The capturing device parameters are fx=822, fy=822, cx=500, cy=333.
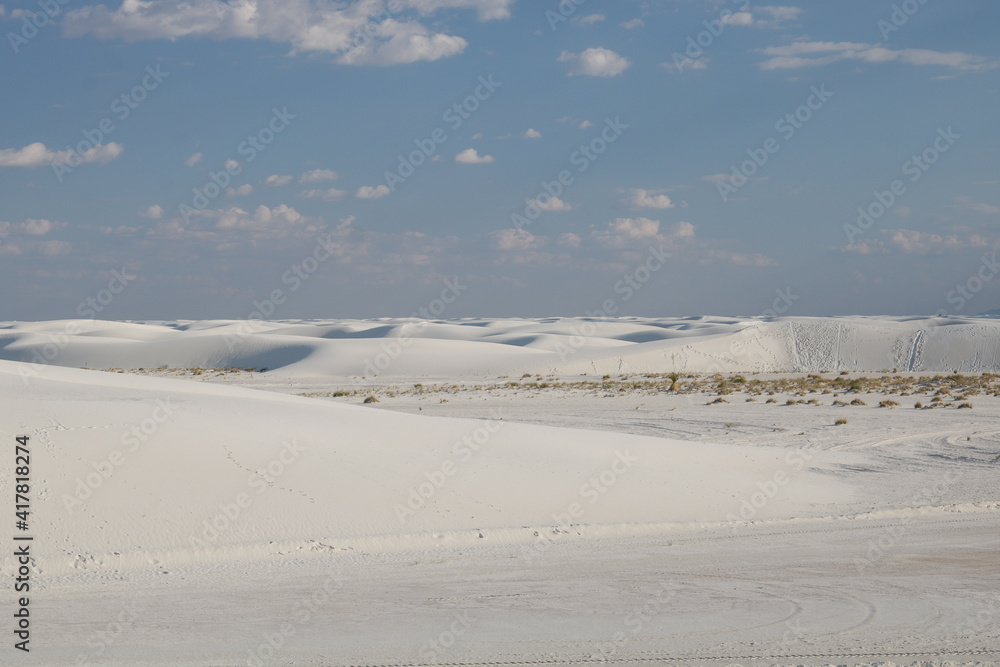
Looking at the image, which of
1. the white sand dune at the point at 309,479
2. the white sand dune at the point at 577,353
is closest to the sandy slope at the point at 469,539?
the white sand dune at the point at 309,479

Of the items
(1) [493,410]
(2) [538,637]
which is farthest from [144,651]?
(1) [493,410]

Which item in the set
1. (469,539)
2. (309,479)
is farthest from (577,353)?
(469,539)

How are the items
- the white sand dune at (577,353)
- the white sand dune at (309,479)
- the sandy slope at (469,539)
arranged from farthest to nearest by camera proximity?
1. the white sand dune at (577,353)
2. the white sand dune at (309,479)
3. the sandy slope at (469,539)

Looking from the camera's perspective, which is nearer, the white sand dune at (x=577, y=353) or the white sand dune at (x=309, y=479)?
the white sand dune at (x=309, y=479)

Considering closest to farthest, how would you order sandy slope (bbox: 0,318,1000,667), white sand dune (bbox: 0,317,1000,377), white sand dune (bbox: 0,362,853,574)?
sandy slope (bbox: 0,318,1000,667) → white sand dune (bbox: 0,362,853,574) → white sand dune (bbox: 0,317,1000,377)

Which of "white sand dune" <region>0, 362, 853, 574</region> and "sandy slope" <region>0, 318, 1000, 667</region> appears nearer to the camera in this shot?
"sandy slope" <region>0, 318, 1000, 667</region>

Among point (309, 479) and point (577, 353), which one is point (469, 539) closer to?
point (309, 479)

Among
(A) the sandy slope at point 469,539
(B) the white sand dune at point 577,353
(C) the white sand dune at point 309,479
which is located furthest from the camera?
(B) the white sand dune at point 577,353

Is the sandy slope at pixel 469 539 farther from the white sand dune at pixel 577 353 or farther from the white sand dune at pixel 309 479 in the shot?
the white sand dune at pixel 577 353

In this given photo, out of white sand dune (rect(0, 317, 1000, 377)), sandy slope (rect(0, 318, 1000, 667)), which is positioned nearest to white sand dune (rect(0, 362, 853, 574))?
sandy slope (rect(0, 318, 1000, 667))

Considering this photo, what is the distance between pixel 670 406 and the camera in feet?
87.1

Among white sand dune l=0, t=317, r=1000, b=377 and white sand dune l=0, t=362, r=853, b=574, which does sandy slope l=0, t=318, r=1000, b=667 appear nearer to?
white sand dune l=0, t=362, r=853, b=574

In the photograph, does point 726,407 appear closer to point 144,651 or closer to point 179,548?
point 179,548

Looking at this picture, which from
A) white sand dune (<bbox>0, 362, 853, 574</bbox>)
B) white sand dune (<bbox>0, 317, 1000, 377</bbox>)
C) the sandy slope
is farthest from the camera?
white sand dune (<bbox>0, 317, 1000, 377</bbox>)
